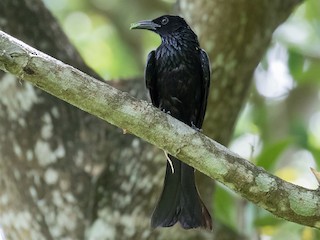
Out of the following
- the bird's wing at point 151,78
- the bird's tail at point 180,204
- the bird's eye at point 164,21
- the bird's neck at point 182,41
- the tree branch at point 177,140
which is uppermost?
the bird's eye at point 164,21

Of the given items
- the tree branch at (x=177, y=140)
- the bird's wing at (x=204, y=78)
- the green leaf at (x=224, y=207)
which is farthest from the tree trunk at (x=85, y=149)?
the tree branch at (x=177, y=140)

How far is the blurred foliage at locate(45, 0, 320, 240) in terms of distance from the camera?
451cm

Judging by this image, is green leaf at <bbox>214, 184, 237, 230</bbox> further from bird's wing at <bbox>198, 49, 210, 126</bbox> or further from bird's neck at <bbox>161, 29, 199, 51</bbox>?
bird's neck at <bbox>161, 29, 199, 51</bbox>

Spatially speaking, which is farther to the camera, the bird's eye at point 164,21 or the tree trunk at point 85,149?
the bird's eye at point 164,21

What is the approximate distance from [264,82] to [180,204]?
2574 mm

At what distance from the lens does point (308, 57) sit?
5.79m

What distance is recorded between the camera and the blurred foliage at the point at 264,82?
4508 mm

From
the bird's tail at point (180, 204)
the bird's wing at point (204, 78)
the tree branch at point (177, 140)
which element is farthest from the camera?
the bird's wing at point (204, 78)

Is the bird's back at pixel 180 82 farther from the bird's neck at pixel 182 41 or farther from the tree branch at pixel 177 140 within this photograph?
the tree branch at pixel 177 140

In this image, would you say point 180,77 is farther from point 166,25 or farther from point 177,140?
point 177,140

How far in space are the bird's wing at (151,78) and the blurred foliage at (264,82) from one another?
0.52 metres

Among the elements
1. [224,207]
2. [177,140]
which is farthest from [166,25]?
[177,140]

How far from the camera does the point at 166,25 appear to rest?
3.96m

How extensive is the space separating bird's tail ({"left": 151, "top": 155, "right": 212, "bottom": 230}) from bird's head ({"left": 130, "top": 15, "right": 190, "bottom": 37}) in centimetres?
A: 77
